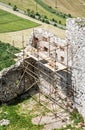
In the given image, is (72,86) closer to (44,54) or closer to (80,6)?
(44,54)

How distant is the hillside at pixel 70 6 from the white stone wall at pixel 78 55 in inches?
1373

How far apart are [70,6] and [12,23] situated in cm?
1453

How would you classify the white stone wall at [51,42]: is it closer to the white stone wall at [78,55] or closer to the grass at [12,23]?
the white stone wall at [78,55]

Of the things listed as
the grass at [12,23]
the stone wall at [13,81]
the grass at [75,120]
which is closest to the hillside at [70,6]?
the grass at [12,23]

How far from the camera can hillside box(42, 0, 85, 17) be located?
198 feet

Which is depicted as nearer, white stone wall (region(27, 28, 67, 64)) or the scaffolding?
white stone wall (region(27, 28, 67, 64))

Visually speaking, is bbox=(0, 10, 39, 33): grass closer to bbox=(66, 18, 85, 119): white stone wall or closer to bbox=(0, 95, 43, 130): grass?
bbox=(0, 95, 43, 130): grass

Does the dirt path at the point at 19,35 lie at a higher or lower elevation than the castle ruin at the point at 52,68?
lower

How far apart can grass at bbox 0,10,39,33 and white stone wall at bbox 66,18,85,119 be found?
24857 mm

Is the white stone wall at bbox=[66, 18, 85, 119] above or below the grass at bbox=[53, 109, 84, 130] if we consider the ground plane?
above

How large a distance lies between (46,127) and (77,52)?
16.6 feet

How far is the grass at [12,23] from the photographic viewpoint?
49781 millimetres

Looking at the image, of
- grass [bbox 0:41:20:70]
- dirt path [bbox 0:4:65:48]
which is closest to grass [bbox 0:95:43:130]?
grass [bbox 0:41:20:70]

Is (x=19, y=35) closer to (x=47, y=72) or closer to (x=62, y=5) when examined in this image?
(x=62, y=5)
